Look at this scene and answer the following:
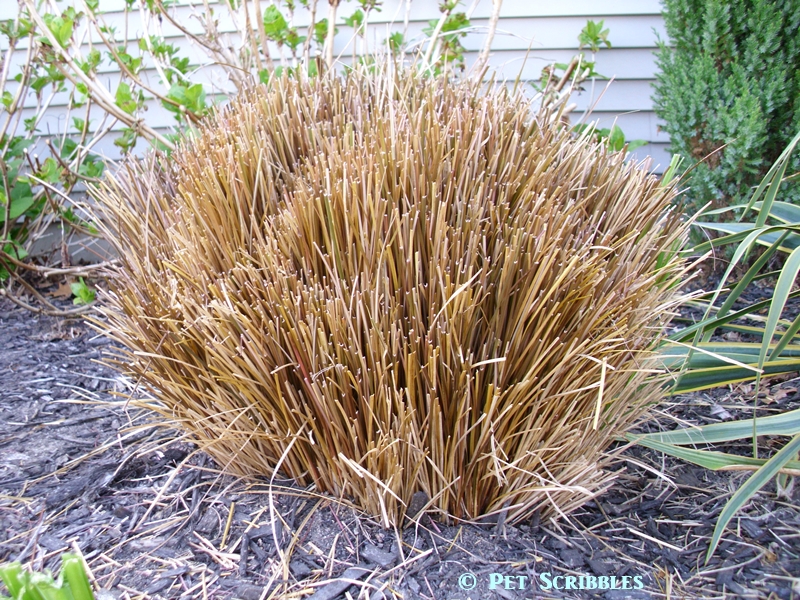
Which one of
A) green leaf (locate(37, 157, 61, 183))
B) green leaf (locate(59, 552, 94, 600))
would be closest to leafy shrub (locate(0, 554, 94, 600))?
green leaf (locate(59, 552, 94, 600))

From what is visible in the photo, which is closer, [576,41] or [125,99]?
[125,99]

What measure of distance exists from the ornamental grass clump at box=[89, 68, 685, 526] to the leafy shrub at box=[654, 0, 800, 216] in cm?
165

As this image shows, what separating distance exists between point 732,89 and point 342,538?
2738 mm

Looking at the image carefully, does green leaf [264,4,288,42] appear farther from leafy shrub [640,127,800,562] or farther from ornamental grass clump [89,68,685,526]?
leafy shrub [640,127,800,562]

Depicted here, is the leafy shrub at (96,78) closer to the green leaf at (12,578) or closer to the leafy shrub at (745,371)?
the leafy shrub at (745,371)

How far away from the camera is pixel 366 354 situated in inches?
49.0

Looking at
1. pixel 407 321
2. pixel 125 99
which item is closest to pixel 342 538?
pixel 407 321

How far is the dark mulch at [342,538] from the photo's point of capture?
1.23 meters

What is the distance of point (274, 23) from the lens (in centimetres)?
302

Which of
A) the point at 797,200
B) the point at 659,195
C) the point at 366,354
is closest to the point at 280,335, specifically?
the point at 366,354

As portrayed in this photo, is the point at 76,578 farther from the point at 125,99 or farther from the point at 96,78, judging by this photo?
the point at 96,78

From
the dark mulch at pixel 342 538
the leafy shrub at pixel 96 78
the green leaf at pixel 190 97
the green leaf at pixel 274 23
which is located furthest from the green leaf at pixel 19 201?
the dark mulch at pixel 342 538

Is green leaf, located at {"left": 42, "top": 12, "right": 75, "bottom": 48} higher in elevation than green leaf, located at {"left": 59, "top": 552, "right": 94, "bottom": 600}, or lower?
higher

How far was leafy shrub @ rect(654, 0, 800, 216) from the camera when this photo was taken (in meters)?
2.70
